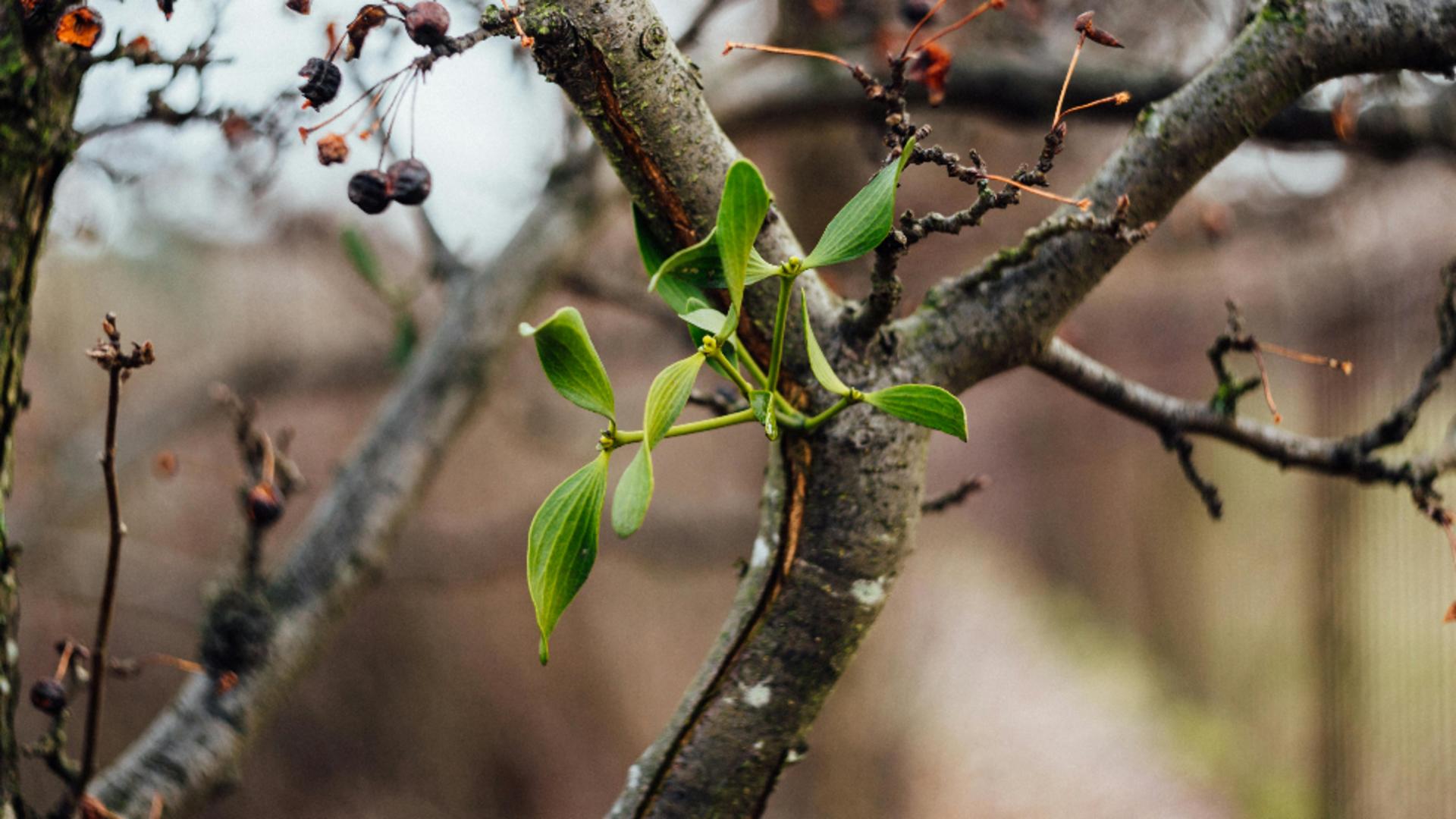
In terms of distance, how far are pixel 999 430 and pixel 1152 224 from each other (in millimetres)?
2237

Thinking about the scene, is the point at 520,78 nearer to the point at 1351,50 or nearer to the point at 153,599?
the point at 1351,50

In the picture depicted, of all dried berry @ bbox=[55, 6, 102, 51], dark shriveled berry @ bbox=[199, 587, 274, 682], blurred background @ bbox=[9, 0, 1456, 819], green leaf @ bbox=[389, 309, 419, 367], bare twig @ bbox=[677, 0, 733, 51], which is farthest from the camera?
blurred background @ bbox=[9, 0, 1456, 819]

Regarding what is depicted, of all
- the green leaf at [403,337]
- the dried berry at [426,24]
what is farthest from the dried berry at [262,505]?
the green leaf at [403,337]

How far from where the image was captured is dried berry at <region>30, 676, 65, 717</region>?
1.64 feet

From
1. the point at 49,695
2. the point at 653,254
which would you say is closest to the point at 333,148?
the point at 653,254

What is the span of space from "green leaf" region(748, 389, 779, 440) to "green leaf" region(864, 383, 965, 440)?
0.04 meters

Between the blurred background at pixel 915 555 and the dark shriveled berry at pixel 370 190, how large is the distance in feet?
3.69

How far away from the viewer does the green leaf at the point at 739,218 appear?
0.29 meters

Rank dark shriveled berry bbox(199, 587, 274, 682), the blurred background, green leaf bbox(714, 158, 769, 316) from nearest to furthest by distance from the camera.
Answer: green leaf bbox(714, 158, 769, 316) → dark shriveled berry bbox(199, 587, 274, 682) → the blurred background

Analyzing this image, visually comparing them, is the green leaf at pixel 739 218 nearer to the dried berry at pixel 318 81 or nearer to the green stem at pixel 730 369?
the green stem at pixel 730 369

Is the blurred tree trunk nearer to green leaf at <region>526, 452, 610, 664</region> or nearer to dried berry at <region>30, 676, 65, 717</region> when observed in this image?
dried berry at <region>30, 676, 65, 717</region>

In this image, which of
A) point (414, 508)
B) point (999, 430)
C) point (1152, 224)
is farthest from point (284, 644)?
point (999, 430)

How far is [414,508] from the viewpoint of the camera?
0.95 meters

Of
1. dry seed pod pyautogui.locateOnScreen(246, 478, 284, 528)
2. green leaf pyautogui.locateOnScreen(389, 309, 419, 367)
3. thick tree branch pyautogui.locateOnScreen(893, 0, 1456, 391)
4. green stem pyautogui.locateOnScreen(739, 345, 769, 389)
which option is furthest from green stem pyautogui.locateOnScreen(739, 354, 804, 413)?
green leaf pyautogui.locateOnScreen(389, 309, 419, 367)
